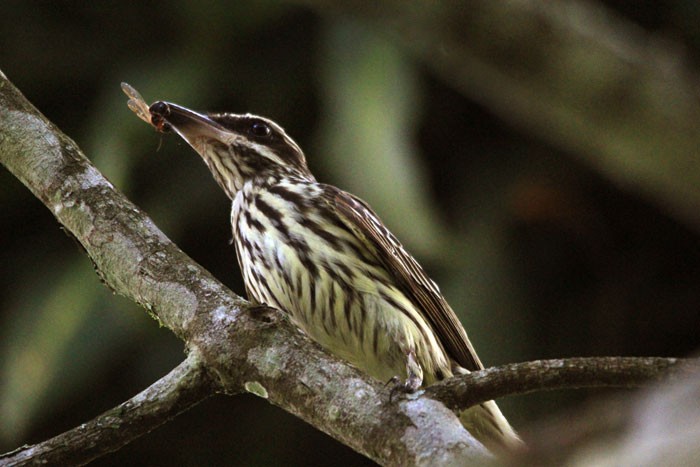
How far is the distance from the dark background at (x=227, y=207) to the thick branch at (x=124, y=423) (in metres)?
2.30

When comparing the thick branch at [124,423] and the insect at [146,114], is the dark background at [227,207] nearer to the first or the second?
the insect at [146,114]

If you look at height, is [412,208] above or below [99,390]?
above

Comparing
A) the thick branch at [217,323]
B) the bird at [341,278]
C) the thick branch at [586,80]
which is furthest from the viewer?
the bird at [341,278]

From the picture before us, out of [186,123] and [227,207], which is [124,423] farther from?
[227,207]

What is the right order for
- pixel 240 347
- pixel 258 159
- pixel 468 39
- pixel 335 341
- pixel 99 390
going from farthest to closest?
pixel 99 390, pixel 258 159, pixel 335 341, pixel 240 347, pixel 468 39

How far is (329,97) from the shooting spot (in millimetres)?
4500

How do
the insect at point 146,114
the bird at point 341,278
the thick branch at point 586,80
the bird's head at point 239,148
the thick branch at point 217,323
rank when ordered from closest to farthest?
the thick branch at point 586,80 → the thick branch at point 217,323 → the bird at point 341,278 → the insect at point 146,114 → the bird's head at point 239,148

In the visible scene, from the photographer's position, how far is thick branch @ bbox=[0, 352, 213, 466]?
6.16ft

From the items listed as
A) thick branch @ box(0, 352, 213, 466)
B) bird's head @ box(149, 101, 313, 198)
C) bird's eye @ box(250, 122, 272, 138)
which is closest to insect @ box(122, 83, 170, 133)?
bird's head @ box(149, 101, 313, 198)

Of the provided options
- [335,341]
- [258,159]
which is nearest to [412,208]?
[258,159]

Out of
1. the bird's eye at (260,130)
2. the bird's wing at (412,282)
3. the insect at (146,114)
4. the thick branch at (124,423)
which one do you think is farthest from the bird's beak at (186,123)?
the thick branch at (124,423)

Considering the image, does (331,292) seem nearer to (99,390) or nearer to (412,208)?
(412,208)

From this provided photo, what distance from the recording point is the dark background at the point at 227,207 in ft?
14.8

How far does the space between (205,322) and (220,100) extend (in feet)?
10.0
